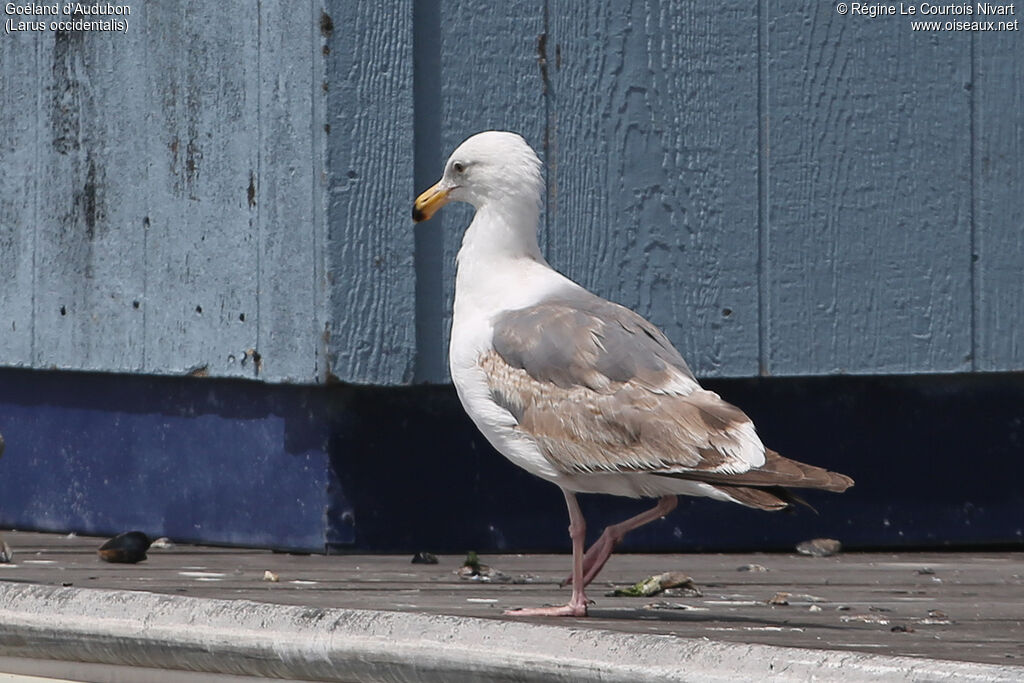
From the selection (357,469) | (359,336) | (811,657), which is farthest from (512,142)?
(811,657)

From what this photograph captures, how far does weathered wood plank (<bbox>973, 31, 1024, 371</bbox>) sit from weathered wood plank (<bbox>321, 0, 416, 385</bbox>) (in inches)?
75.2

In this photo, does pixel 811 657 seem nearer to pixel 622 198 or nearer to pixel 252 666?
pixel 252 666

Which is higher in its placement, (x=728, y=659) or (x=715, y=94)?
(x=715, y=94)

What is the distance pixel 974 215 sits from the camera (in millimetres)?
5949

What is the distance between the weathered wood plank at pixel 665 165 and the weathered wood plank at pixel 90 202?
56.4 inches

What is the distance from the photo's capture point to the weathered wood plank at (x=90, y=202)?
19.7 ft

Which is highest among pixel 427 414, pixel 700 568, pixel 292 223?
pixel 292 223

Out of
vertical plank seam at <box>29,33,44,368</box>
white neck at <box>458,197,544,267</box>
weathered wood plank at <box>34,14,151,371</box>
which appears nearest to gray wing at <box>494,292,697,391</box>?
white neck at <box>458,197,544,267</box>

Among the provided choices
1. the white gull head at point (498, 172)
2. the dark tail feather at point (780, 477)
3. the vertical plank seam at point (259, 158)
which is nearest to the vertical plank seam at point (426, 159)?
the vertical plank seam at point (259, 158)

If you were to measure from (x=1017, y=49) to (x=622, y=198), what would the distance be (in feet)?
4.77

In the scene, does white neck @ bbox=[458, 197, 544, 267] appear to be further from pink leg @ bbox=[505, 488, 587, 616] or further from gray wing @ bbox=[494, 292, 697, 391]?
pink leg @ bbox=[505, 488, 587, 616]

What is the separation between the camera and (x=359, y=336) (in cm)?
548

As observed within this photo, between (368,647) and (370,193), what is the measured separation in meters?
2.17

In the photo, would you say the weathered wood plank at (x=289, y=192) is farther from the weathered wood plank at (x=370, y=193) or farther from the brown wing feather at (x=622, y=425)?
the brown wing feather at (x=622, y=425)
